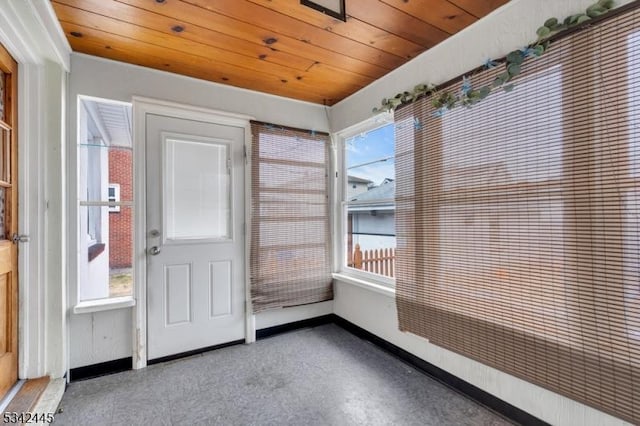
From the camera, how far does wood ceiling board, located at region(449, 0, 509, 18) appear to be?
5.28 feet

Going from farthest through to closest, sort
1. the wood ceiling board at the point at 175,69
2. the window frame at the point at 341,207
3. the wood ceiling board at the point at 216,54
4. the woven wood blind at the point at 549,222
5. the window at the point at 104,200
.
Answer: the window frame at the point at 341,207 < the window at the point at 104,200 < the wood ceiling board at the point at 175,69 < the wood ceiling board at the point at 216,54 < the woven wood blind at the point at 549,222

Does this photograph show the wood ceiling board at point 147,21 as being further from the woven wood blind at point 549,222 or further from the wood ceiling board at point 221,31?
the woven wood blind at point 549,222

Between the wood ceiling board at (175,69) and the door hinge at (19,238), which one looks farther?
the wood ceiling board at (175,69)

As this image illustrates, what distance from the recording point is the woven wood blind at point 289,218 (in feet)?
8.89

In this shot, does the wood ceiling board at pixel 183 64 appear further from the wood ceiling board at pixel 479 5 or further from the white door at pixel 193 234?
the wood ceiling board at pixel 479 5

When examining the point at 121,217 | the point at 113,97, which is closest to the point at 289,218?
the point at 121,217

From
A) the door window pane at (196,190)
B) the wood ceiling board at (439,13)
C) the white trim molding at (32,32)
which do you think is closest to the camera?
the white trim molding at (32,32)

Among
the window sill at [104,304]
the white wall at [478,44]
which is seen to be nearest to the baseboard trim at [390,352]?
the window sill at [104,304]

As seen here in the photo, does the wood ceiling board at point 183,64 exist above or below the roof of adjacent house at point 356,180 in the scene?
above

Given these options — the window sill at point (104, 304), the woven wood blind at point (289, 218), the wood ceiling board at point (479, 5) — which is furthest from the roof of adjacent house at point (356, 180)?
the window sill at point (104, 304)

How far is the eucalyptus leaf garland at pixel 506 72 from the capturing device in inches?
51.8

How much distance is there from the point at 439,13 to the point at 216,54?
4.97 ft

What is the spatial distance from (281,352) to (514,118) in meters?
2.40

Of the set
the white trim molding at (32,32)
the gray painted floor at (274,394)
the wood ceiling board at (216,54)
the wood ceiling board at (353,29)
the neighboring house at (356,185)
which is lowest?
the gray painted floor at (274,394)
